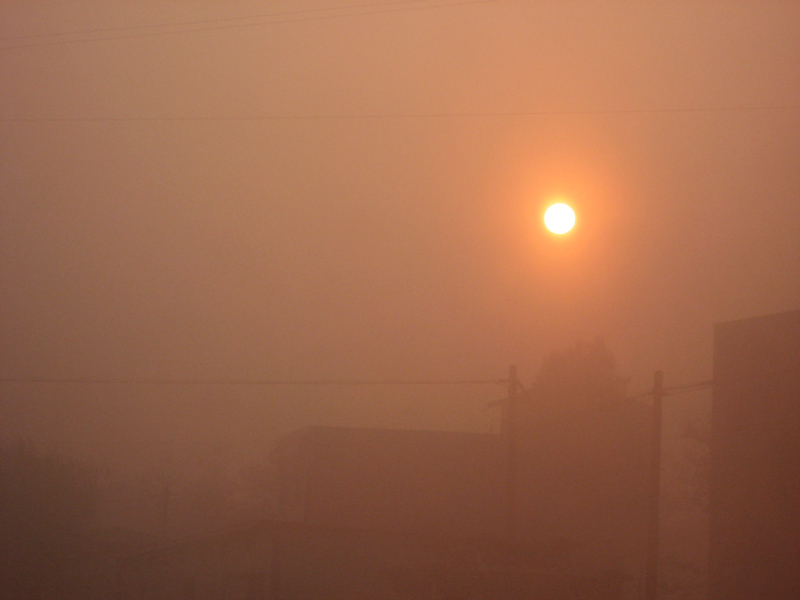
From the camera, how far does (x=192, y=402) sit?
49.9 meters

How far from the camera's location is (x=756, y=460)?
21.1 meters

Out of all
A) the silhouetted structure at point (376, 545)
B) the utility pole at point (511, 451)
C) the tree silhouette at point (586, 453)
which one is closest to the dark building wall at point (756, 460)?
the silhouetted structure at point (376, 545)

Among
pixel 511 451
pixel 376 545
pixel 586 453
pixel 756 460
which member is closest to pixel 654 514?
pixel 511 451

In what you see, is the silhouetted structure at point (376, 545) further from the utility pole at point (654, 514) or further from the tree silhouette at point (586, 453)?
the tree silhouette at point (586, 453)

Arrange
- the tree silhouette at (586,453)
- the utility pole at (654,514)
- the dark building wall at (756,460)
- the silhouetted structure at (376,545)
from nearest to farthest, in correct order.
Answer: the utility pole at (654,514), the silhouetted structure at (376,545), the dark building wall at (756,460), the tree silhouette at (586,453)

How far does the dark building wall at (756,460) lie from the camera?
65.6 feet

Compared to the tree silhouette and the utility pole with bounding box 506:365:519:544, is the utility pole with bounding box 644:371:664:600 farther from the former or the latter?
the tree silhouette

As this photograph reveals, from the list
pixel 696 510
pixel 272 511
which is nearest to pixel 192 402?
pixel 272 511

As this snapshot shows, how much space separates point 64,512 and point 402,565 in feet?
50.0

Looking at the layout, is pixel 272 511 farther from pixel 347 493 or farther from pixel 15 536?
pixel 15 536

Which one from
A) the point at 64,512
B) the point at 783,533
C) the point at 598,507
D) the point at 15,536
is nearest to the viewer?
the point at 783,533

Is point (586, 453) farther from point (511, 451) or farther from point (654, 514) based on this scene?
point (654, 514)

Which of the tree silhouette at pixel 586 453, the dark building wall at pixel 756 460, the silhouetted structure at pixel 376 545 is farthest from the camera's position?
the tree silhouette at pixel 586 453

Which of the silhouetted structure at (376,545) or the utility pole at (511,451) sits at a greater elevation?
the utility pole at (511,451)
